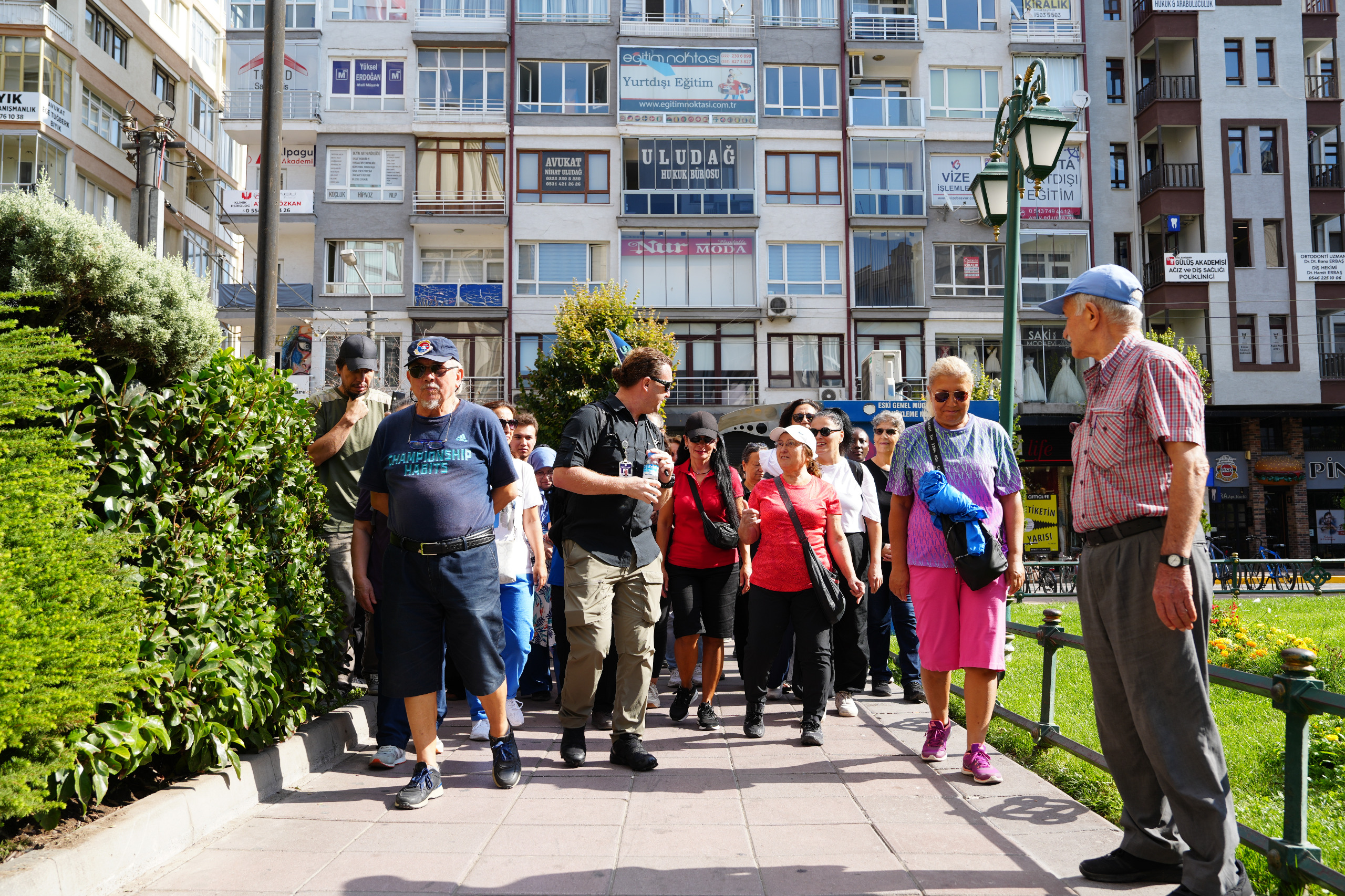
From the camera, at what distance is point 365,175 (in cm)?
3497

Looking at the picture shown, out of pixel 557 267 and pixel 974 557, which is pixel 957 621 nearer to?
pixel 974 557

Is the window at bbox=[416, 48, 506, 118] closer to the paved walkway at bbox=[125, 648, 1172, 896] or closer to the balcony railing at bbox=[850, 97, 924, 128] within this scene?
the balcony railing at bbox=[850, 97, 924, 128]

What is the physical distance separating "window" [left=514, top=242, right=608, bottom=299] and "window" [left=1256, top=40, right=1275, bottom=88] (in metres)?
→ 25.7

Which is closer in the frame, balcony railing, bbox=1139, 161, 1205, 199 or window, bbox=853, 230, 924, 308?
window, bbox=853, 230, 924, 308

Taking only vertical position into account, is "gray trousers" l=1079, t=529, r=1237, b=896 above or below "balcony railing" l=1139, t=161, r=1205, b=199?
Result: below

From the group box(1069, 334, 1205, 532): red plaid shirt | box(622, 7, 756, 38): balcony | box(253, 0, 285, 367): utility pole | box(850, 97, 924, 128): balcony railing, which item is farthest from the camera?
box(850, 97, 924, 128): balcony railing

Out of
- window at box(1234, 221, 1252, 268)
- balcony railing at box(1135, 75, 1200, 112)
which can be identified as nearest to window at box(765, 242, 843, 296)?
balcony railing at box(1135, 75, 1200, 112)

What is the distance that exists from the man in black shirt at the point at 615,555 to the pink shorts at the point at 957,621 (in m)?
1.48

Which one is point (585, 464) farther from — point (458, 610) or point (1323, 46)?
point (1323, 46)

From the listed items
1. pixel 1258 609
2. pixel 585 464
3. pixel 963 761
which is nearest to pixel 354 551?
pixel 585 464

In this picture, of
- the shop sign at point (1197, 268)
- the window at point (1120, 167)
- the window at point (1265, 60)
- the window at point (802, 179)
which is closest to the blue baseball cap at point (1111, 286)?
the window at point (802, 179)

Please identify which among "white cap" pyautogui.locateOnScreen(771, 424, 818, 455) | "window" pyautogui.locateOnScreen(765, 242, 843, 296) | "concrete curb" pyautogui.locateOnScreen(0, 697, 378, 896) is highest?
"window" pyautogui.locateOnScreen(765, 242, 843, 296)

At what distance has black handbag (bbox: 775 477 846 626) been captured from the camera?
6242mm

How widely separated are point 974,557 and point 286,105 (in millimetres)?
34873
